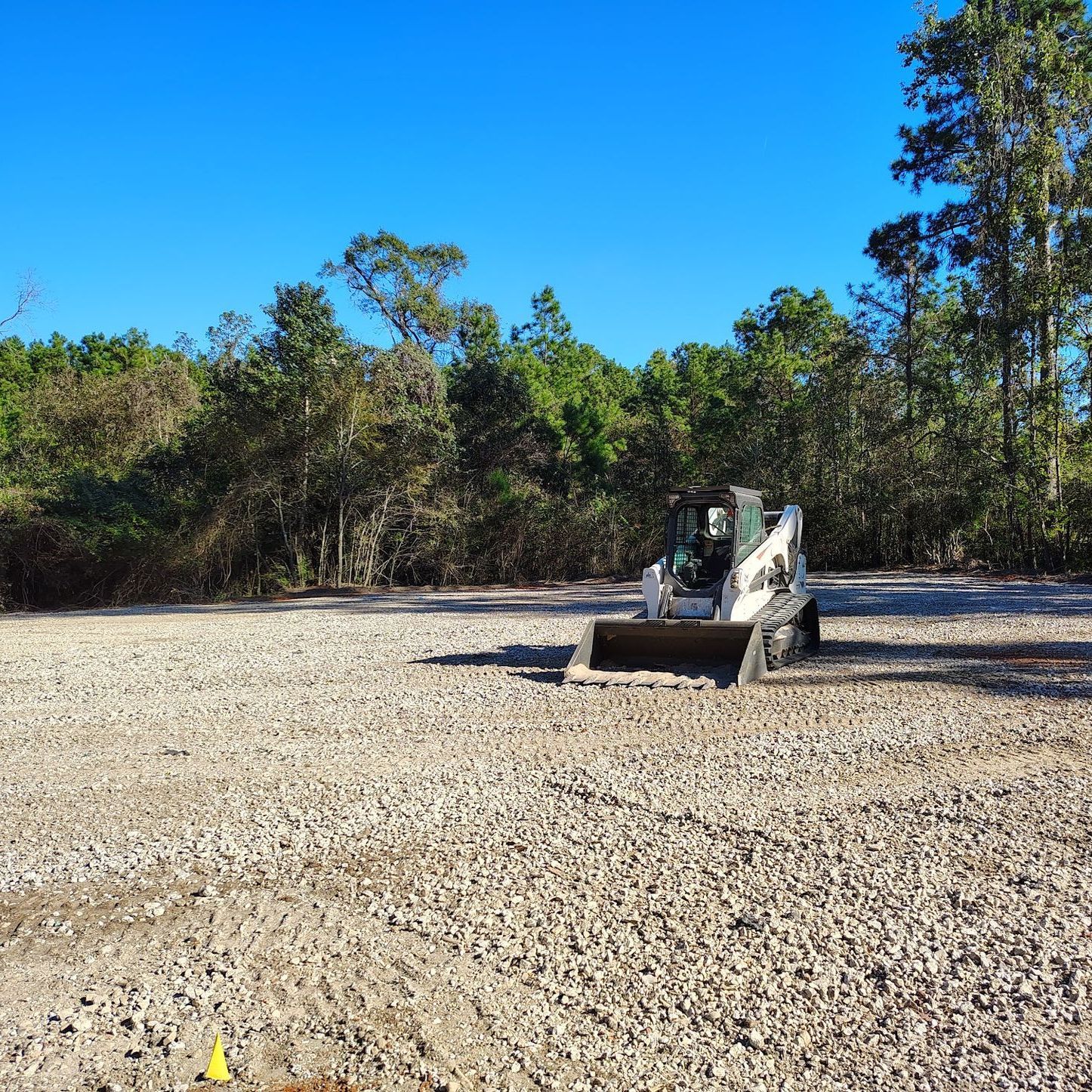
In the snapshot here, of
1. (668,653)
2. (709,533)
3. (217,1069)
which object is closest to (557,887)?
(217,1069)

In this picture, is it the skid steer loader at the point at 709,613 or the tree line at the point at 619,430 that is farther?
the tree line at the point at 619,430

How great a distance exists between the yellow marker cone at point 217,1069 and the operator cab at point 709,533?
6049 millimetres

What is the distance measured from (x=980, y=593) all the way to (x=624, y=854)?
1328 centimetres

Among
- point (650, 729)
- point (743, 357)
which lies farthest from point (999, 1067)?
point (743, 357)

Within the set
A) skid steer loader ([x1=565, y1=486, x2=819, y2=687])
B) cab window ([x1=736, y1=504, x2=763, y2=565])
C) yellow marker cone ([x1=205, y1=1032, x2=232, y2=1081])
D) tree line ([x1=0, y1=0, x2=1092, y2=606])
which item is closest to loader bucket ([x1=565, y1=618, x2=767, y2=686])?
skid steer loader ([x1=565, y1=486, x2=819, y2=687])

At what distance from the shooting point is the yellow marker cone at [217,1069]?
1987mm

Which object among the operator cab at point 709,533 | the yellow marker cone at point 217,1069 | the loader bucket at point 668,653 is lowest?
the yellow marker cone at point 217,1069

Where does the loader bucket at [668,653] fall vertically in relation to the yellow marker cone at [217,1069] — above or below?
above

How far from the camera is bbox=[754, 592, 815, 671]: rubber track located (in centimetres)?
712

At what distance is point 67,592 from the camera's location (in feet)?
63.4

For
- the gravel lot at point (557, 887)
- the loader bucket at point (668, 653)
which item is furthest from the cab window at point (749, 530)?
the gravel lot at point (557, 887)

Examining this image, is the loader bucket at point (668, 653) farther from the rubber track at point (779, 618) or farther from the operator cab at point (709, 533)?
the operator cab at point (709, 533)

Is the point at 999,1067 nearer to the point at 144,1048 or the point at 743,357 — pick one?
A: the point at 144,1048

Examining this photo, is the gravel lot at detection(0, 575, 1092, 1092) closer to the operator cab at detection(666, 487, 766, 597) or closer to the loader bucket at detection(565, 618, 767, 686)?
the loader bucket at detection(565, 618, 767, 686)
